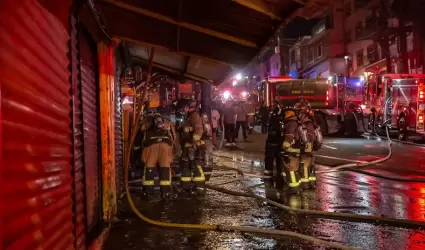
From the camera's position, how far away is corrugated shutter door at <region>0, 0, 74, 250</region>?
184cm

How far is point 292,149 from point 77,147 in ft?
13.9

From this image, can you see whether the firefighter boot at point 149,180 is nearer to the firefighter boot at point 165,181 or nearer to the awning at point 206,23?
the firefighter boot at point 165,181

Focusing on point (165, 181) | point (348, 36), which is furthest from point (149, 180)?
point (348, 36)

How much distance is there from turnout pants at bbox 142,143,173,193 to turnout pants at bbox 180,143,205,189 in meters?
0.75

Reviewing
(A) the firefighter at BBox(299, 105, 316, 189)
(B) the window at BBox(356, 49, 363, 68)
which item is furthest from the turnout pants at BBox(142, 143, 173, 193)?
(B) the window at BBox(356, 49, 363, 68)

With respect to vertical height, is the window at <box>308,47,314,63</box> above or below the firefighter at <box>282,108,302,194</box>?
above

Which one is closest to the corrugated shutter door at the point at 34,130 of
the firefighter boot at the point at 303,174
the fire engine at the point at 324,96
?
the firefighter boot at the point at 303,174

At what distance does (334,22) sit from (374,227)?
34.7m

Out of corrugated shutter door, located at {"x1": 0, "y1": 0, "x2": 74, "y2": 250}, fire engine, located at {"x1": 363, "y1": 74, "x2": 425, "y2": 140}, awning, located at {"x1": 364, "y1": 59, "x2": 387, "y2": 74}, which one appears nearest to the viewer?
corrugated shutter door, located at {"x1": 0, "y1": 0, "x2": 74, "y2": 250}

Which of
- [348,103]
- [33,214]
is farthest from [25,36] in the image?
[348,103]

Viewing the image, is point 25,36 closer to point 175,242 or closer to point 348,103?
point 175,242

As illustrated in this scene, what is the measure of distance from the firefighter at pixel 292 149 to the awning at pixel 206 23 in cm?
132

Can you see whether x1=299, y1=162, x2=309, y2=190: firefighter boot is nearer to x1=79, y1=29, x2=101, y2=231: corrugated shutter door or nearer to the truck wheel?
x1=79, y1=29, x2=101, y2=231: corrugated shutter door

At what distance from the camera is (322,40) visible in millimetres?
38625
